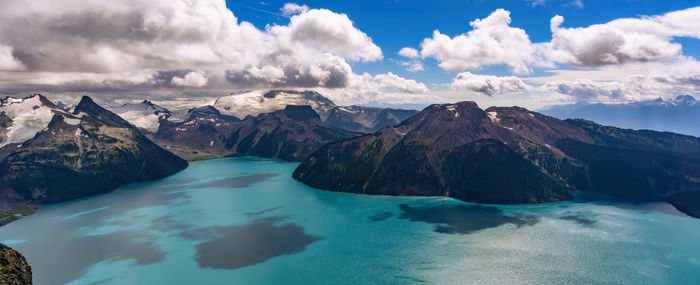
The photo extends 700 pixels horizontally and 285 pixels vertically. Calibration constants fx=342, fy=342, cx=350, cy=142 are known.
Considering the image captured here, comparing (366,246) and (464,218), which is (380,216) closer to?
(464,218)

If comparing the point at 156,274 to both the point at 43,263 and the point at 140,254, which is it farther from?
the point at 43,263

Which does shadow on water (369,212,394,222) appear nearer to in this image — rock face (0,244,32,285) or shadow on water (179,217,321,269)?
shadow on water (179,217,321,269)

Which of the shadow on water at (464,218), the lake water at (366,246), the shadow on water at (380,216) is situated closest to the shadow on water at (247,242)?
the lake water at (366,246)

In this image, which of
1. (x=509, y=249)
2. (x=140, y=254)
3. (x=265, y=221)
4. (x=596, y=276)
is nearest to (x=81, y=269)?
(x=140, y=254)

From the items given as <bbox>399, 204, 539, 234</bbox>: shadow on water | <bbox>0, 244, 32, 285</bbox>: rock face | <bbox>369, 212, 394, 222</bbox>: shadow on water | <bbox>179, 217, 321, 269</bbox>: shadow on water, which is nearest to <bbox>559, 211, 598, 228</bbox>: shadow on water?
<bbox>399, 204, 539, 234</bbox>: shadow on water

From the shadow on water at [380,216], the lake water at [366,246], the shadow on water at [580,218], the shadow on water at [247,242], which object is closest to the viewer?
the lake water at [366,246]

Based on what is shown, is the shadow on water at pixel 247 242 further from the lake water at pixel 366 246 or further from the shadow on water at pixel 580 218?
the shadow on water at pixel 580 218
